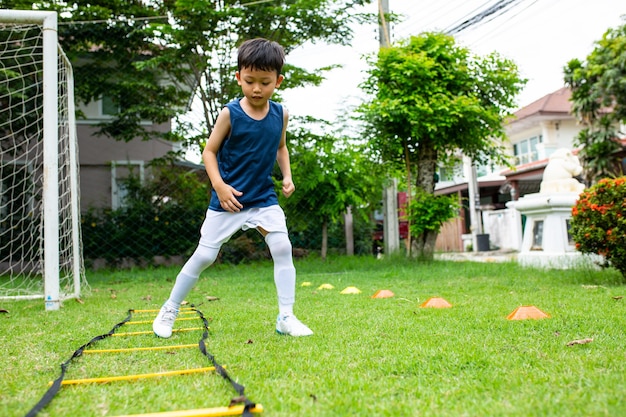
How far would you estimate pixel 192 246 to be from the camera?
10.4 metres

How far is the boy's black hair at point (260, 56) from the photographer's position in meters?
2.83

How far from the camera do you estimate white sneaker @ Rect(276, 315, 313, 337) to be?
2.94 m

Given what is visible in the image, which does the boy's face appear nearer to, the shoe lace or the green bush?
the shoe lace

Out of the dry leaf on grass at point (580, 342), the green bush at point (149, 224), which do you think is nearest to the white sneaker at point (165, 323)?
the dry leaf on grass at point (580, 342)

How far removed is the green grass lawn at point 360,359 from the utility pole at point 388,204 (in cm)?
584

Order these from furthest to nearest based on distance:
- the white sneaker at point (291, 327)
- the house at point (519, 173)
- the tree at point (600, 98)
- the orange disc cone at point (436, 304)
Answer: the house at point (519, 173) → the tree at point (600, 98) → the orange disc cone at point (436, 304) → the white sneaker at point (291, 327)

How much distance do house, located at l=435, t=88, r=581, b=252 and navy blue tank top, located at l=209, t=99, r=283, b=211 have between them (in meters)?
16.6

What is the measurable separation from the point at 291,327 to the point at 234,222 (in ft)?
1.98

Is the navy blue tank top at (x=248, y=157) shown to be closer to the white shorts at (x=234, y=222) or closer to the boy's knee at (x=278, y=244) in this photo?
the white shorts at (x=234, y=222)

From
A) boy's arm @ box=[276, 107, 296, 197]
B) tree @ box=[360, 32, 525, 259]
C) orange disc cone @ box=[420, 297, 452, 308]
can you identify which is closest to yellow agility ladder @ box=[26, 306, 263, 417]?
boy's arm @ box=[276, 107, 296, 197]

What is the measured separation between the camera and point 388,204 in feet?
35.5

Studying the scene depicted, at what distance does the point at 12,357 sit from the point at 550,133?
79.0 ft

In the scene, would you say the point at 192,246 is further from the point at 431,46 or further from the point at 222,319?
the point at 222,319

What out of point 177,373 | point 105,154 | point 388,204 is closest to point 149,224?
point 105,154
